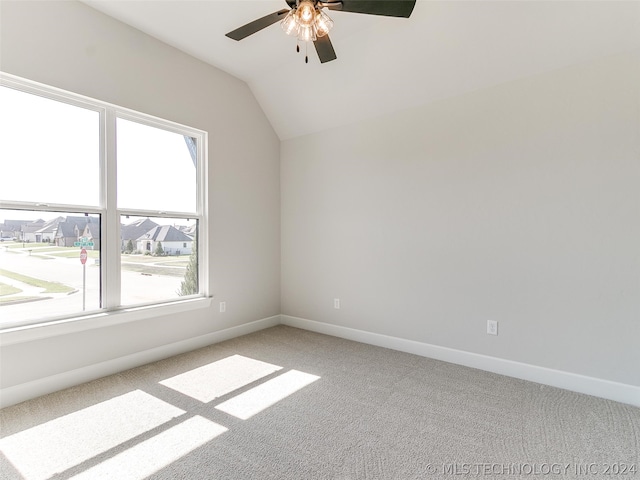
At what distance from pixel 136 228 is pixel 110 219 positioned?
0.25 m

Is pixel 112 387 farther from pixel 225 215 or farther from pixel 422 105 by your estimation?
pixel 422 105

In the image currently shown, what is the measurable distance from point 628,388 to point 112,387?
12.5ft

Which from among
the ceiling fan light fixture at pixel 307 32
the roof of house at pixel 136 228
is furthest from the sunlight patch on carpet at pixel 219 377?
the ceiling fan light fixture at pixel 307 32

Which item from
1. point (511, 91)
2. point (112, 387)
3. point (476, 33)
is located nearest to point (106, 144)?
point (112, 387)

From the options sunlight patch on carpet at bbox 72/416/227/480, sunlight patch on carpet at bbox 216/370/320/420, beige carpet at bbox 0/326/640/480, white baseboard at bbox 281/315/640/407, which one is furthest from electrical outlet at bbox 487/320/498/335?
sunlight patch on carpet at bbox 72/416/227/480

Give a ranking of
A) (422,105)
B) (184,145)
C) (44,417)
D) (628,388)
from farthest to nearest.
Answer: (184,145)
(422,105)
(628,388)
(44,417)

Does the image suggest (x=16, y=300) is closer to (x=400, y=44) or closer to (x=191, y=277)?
(x=191, y=277)

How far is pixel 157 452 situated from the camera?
1.76 metres

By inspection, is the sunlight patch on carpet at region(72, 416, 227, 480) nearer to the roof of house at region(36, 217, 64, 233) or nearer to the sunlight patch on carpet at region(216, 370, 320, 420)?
the sunlight patch on carpet at region(216, 370, 320, 420)

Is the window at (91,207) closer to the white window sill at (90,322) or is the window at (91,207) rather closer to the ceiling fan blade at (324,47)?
the white window sill at (90,322)

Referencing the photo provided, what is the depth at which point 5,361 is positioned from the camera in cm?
220

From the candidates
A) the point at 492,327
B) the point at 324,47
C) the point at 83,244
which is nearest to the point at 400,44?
Result: the point at 324,47

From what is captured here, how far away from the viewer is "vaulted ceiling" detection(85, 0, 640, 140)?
2.26 metres

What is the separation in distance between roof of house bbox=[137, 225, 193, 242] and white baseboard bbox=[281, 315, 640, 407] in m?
1.93
